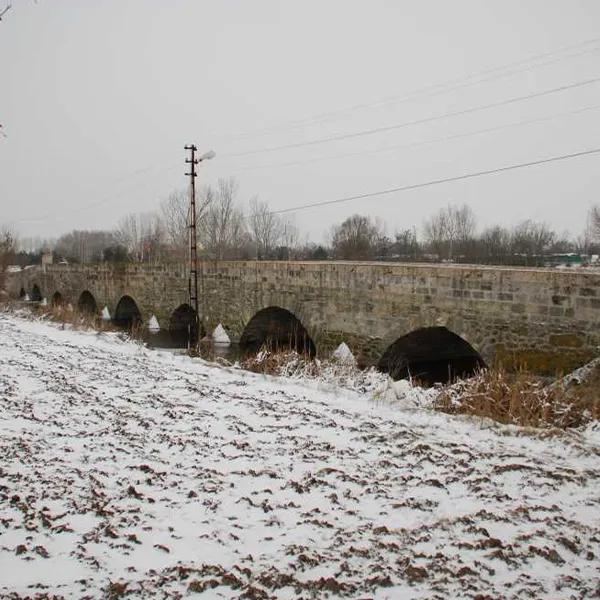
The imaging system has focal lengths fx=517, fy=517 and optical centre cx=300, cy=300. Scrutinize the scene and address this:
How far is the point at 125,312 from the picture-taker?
74.8 feet

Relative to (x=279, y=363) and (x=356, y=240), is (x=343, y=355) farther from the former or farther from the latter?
(x=356, y=240)

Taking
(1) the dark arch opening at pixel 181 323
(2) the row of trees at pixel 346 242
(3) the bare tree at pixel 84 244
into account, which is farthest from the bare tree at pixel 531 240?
(3) the bare tree at pixel 84 244

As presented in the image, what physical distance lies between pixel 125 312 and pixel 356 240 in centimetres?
2068

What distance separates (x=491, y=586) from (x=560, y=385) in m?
3.70

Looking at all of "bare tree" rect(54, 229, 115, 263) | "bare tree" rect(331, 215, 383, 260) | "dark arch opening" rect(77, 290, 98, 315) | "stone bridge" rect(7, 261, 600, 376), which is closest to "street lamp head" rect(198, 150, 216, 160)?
"stone bridge" rect(7, 261, 600, 376)

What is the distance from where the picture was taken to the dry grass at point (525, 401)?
16.3 feet

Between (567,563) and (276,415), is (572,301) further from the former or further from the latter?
(567,563)

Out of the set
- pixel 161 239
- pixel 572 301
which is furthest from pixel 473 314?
pixel 161 239

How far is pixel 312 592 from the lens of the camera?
240 centimetres

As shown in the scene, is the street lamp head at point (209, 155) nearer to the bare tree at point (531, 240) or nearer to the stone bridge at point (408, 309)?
the stone bridge at point (408, 309)

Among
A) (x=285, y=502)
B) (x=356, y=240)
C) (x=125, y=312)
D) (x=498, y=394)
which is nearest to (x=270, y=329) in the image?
(x=498, y=394)

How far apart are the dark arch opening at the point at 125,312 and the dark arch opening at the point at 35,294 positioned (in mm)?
14156

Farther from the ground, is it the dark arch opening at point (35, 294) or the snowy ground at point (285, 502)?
the dark arch opening at point (35, 294)

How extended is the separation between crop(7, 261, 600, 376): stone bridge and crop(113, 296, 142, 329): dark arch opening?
443cm
